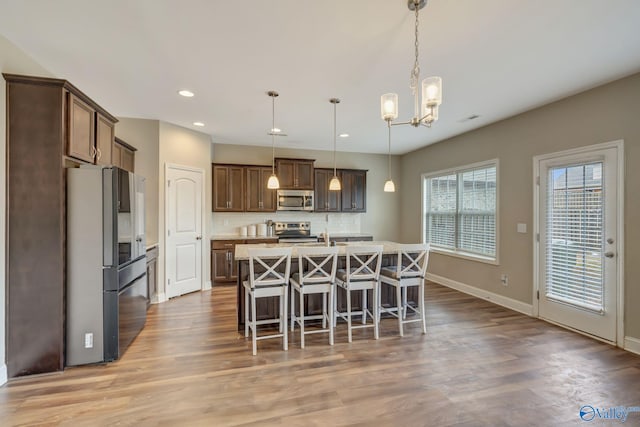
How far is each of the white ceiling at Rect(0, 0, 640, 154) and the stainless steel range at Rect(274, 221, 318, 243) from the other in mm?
2719

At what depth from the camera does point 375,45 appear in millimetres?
2393

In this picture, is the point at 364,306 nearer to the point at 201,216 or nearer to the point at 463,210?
the point at 463,210

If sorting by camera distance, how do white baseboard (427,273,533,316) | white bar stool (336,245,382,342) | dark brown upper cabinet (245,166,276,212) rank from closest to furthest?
white bar stool (336,245,382,342) < white baseboard (427,273,533,316) < dark brown upper cabinet (245,166,276,212)

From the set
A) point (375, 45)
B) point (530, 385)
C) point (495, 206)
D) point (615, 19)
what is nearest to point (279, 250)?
point (375, 45)

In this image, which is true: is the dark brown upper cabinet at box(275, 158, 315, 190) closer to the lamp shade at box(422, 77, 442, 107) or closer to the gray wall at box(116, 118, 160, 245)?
the gray wall at box(116, 118, 160, 245)

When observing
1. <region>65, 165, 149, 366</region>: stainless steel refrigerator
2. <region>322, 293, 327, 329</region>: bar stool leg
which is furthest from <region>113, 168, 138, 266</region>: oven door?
<region>322, 293, 327, 329</region>: bar stool leg

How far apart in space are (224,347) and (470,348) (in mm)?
2467

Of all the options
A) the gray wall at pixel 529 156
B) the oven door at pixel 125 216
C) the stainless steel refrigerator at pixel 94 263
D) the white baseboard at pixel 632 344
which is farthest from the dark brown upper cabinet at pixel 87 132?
the white baseboard at pixel 632 344

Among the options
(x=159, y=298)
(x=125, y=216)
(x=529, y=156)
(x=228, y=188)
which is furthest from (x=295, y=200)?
(x=529, y=156)

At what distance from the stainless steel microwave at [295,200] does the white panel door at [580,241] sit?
3837mm

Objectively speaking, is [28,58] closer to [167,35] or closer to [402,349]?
[167,35]

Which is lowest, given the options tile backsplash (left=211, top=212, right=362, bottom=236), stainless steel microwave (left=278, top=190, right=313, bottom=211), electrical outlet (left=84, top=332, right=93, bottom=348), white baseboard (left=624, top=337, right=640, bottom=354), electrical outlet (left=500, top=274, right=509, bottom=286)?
white baseboard (left=624, top=337, right=640, bottom=354)

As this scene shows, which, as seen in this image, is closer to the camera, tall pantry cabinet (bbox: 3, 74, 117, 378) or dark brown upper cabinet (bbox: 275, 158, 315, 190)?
tall pantry cabinet (bbox: 3, 74, 117, 378)

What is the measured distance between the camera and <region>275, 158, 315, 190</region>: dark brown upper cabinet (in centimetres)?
588
